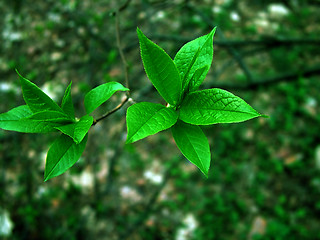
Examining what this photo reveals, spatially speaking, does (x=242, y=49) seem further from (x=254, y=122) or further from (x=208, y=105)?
(x=208, y=105)

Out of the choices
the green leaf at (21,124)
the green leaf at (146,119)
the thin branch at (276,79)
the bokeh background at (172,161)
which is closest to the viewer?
the green leaf at (146,119)

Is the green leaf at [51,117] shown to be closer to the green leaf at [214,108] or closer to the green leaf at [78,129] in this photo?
the green leaf at [78,129]

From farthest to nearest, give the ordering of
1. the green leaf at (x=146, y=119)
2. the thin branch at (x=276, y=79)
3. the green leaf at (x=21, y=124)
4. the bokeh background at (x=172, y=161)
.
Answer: the thin branch at (x=276, y=79), the bokeh background at (x=172, y=161), the green leaf at (x=21, y=124), the green leaf at (x=146, y=119)

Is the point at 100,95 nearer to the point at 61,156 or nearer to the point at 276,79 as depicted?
the point at 61,156

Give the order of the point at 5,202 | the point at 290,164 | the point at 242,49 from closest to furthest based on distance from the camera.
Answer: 1. the point at 5,202
2. the point at 290,164
3. the point at 242,49

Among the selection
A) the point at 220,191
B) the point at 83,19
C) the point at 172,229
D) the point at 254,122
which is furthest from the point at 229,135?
the point at 83,19

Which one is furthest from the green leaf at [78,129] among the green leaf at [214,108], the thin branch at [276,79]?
the thin branch at [276,79]

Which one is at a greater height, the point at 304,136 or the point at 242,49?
the point at 242,49

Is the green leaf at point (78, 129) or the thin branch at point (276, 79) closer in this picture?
the green leaf at point (78, 129)

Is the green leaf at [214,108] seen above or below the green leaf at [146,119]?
below
